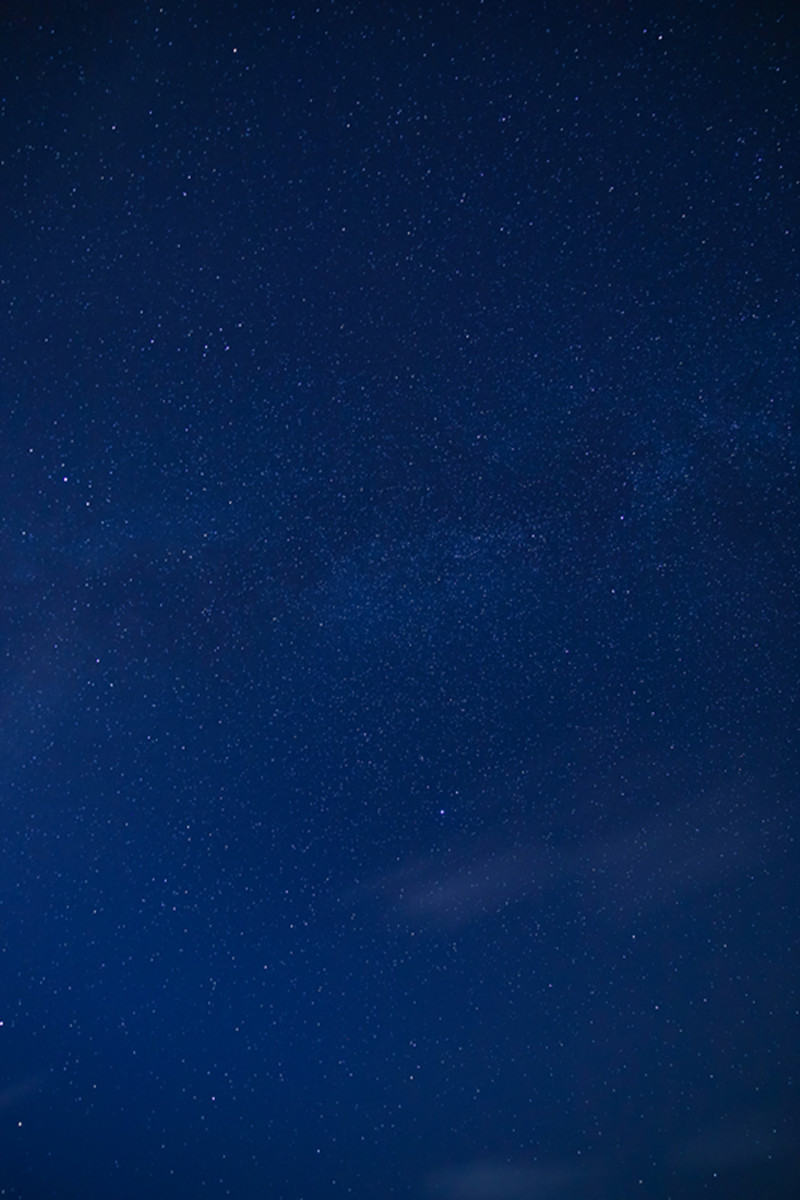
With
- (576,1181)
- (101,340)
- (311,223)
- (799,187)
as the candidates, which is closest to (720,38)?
(799,187)

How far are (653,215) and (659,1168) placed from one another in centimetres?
1631

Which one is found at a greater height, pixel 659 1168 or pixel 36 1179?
pixel 36 1179

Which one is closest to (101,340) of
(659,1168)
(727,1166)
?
(659,1168)

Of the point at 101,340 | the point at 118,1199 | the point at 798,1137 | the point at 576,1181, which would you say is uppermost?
the point at 101,340

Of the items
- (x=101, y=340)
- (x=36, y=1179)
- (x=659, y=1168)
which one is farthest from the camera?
(x=659, y=1168)

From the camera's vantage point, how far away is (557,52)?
2.54 m

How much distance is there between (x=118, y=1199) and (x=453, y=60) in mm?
16116

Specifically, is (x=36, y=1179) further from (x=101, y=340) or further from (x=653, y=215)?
(x=653, y=215)

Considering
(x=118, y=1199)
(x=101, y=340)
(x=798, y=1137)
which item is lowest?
(x=798, y=1137)

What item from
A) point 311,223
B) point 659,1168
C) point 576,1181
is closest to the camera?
point 311,223

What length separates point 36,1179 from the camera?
1185 centimetres

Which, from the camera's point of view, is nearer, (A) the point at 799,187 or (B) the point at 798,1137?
(A) the point at 799,187

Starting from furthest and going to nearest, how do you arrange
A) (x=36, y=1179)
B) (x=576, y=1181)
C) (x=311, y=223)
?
(x=576, y=1181)
(x=36, y=1179)
(x=311, y=223)

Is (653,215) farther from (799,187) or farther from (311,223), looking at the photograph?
(311,223)
